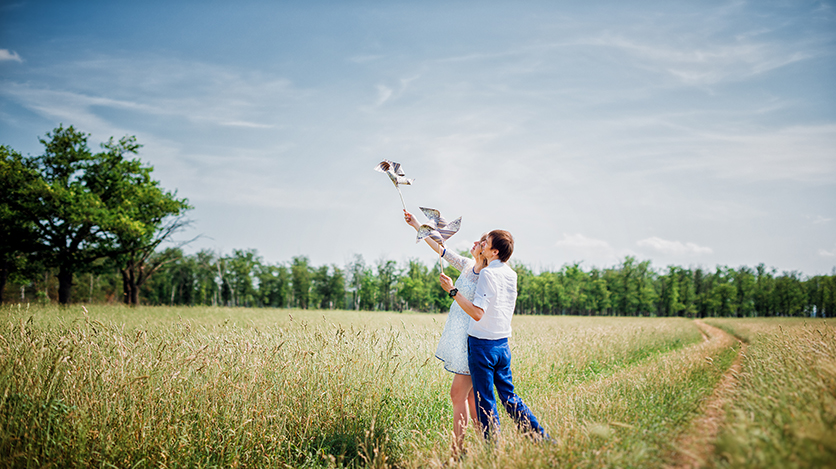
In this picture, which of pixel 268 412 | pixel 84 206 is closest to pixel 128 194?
pixel 84 206

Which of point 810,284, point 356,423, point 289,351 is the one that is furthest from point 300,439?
point 810,284

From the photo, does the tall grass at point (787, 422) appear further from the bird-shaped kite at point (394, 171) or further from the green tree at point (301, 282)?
the green tree at point (301, 282)

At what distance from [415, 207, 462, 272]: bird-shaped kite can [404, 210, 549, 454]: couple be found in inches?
17.1

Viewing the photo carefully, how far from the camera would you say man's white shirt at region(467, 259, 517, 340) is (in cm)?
393

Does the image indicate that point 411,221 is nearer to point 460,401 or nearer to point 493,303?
point 493,303

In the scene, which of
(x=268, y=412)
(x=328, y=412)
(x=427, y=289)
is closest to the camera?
(x=268, y=412)

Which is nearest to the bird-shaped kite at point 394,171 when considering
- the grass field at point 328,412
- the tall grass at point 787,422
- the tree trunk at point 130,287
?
the grass field at point 328,412

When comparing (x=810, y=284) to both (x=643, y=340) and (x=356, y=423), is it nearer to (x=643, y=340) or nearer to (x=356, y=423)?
(x=643, y=340)

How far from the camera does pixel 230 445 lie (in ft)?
13.4

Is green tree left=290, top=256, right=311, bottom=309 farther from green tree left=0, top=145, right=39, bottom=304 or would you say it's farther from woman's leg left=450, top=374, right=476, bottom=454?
woman's leg left=450, top=374, right=476, bottom=454

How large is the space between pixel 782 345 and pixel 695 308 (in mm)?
86907

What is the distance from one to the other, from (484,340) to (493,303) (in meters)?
0.42

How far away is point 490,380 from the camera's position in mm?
3963

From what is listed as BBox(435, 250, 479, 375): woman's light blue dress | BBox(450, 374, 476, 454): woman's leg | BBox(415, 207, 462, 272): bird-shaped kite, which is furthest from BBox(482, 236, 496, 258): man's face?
BBox(450, 374, 476, 454): woman's leg
